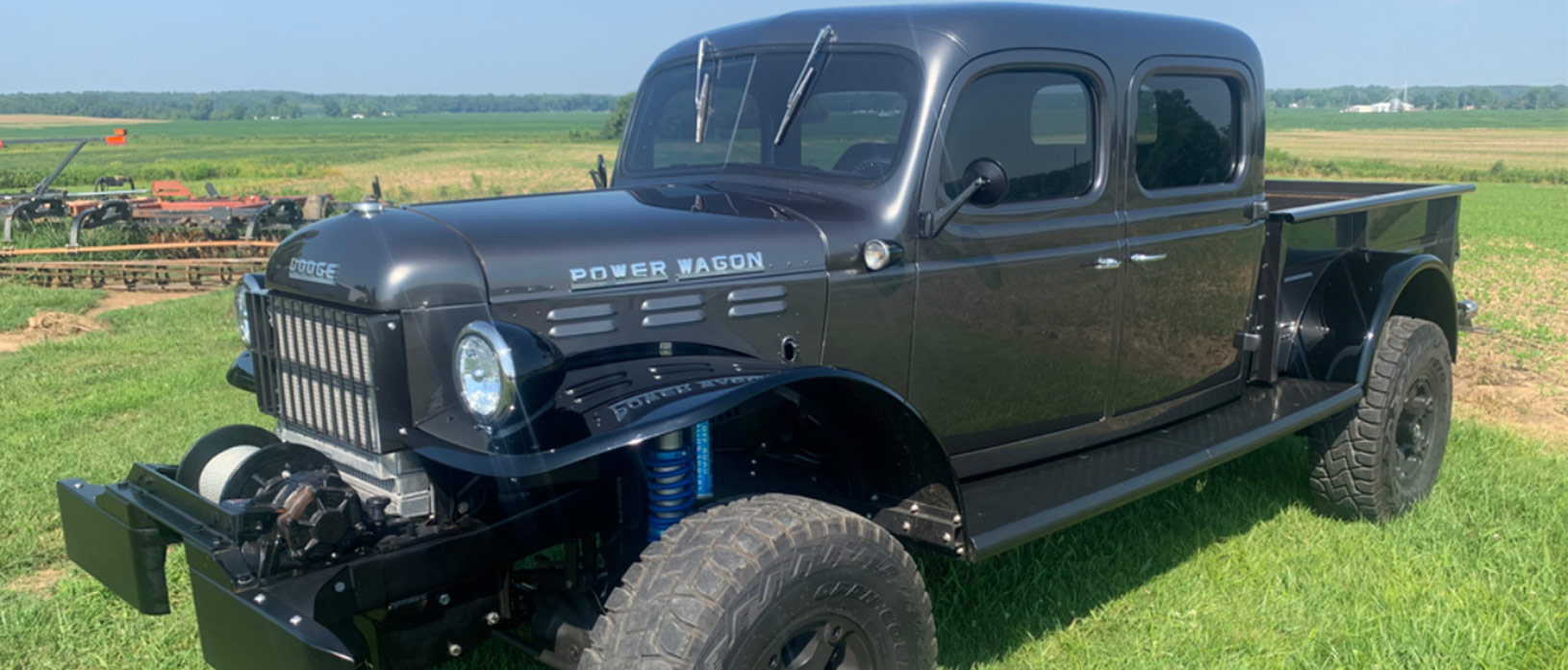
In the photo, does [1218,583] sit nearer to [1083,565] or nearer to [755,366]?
[1083,565]

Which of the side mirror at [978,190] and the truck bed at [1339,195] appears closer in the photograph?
the side mirror at [978,190]

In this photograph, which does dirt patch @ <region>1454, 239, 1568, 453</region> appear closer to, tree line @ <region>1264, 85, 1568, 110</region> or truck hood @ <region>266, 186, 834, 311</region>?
truck hood @ <region>266, 186, 834, 311</region>

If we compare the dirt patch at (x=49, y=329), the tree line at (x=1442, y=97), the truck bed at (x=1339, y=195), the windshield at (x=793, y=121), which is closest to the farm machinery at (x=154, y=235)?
the dirt patch at (x=49, y=329)

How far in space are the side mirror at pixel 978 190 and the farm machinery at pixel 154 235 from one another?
492 inches

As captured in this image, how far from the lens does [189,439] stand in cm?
603

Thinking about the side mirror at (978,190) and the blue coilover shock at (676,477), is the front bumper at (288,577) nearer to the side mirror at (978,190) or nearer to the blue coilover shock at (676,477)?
the blue coilover shock at (676,477)

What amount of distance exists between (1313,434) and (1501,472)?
51.3 inches

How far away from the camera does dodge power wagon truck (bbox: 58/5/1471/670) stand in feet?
8.59

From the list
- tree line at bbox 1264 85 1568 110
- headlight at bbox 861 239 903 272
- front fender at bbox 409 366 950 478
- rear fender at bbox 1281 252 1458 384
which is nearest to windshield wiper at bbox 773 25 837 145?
headlight at bbox 861 239 903 272

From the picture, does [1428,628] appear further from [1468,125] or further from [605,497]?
[1468,125]

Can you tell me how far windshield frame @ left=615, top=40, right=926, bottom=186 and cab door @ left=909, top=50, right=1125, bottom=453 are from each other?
0.10 meters

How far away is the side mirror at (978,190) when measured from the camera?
3295 mm

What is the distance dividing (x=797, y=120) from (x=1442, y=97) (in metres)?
185

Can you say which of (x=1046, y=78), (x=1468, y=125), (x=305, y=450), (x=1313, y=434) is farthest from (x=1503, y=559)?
(x=1468, y=125)
